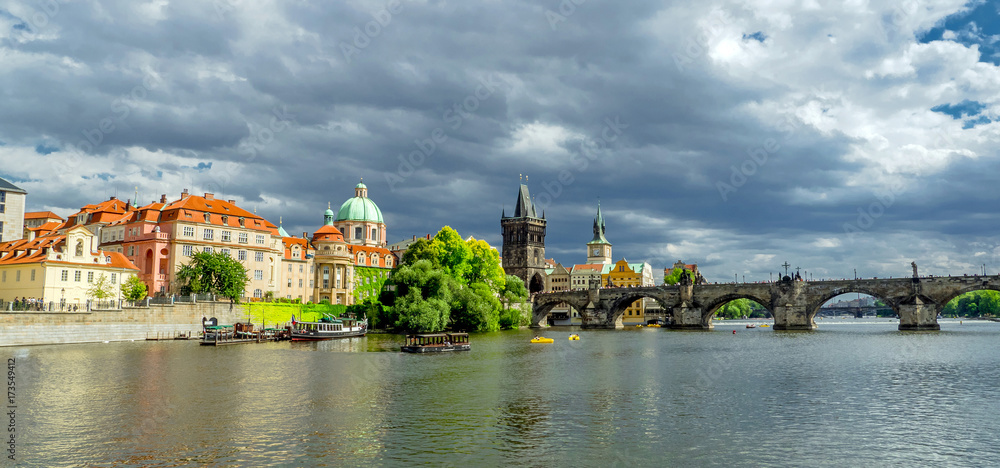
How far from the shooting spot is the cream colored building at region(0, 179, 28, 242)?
99.7 meters

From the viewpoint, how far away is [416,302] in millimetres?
96000

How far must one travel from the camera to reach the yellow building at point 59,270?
257ft

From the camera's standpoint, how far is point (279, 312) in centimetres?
10044

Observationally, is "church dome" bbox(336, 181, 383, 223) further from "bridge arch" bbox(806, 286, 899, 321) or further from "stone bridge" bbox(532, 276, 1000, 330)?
"bridge arch" bbox(806, 286, 899, 321)

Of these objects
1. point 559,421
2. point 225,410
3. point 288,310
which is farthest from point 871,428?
point 288,310

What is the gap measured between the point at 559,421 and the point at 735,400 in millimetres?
11932

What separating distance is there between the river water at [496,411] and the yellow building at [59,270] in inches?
783

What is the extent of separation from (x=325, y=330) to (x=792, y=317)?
83168 mm

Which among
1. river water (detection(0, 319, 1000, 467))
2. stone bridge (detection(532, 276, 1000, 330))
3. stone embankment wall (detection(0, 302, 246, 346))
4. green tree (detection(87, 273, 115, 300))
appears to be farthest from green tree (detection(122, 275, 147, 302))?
stone bridge (detection(532, 276, 1000, 330))

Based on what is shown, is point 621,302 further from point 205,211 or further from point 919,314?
point 205,211

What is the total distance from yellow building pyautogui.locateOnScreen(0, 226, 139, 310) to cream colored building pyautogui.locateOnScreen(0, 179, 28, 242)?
1539 cm

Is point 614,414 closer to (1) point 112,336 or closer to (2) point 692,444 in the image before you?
(2) point 692,444

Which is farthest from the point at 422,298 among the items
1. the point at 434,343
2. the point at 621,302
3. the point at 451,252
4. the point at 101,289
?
the point at 621,302

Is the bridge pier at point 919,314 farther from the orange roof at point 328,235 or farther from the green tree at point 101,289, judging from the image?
the green tree at point 101,289
